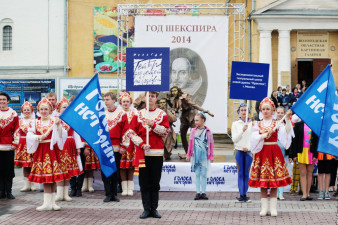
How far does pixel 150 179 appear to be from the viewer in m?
9.91

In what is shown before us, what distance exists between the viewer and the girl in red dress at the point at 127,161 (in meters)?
12.7

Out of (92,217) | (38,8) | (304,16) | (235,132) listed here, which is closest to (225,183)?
(235,132)

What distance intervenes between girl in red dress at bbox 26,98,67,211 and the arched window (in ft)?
79.5

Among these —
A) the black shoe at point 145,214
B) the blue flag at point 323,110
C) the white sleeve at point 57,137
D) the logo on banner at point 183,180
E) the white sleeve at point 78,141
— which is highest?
the blue flag at point 323,110

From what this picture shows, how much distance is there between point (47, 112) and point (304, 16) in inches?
838

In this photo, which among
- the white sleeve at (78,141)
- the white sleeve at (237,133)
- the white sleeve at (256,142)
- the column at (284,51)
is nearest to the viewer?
the white sleeve at (256,142)

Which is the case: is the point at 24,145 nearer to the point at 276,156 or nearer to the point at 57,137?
the point at 57,137

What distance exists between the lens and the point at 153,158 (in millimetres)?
9898

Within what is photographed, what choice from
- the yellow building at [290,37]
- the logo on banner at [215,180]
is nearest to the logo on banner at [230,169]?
the logo on banner at [215,180]

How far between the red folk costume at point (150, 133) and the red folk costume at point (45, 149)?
4.67 ft

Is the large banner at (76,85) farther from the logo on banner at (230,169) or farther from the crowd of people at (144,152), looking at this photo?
the logo on banner at (230,169)

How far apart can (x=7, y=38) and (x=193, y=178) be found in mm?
22966

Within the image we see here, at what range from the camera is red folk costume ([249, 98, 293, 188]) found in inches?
399

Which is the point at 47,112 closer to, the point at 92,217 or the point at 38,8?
the point at 92,217
